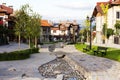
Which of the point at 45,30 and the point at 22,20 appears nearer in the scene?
the point at 22,20

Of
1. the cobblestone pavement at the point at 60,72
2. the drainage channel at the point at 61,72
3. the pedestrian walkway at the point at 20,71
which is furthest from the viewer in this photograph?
the cobblestone pavement at the point at 60,72

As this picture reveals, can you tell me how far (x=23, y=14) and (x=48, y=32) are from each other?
234ft

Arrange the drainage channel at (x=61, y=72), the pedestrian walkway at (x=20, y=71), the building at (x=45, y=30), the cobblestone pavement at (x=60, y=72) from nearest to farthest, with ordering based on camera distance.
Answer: the pedestrian walkway at (x=20, y=71), the drainage channel at (x=61, y=72), the cobblestone pavement at (x=60, y=72), the building at (x=45, y=30)

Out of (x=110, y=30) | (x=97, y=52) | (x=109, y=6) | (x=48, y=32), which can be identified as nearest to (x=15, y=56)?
(x=97, y=52)

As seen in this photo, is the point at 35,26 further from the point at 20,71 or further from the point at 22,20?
the point at 20,71

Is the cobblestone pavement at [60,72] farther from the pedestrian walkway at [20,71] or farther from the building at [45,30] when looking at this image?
the building at [45,30]

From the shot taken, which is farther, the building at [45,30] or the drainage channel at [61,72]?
the building at [45,30]

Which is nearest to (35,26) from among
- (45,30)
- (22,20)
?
(22,20)

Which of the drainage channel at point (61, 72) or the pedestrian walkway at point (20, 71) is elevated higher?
the pedestrian walkway at point (20, 71)

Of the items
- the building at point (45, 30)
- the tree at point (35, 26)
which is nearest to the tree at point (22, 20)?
the tree at point (35, 26)

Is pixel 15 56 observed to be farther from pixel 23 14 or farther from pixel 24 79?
pixel 23 14

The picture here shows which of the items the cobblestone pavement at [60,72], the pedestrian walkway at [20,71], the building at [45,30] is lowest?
the cobblestone pavement at [60,72]

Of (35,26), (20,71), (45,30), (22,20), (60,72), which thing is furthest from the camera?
(45,30)

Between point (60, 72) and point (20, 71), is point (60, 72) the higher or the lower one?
the lower one
